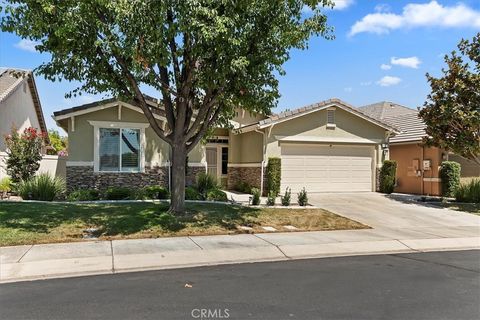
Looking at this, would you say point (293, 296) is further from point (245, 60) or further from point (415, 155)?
point (415, 155)

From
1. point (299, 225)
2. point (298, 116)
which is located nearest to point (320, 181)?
point (298, 116)

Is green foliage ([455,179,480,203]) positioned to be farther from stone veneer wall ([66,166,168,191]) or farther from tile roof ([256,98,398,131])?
stone veneer wall ([66,166,168,191])

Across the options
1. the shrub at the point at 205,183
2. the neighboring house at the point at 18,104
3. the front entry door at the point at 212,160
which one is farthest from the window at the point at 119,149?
the front entry door at the point at 212,160

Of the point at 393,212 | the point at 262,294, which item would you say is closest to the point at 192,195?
the point at 393,212

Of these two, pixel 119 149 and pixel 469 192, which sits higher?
pixel 119 149

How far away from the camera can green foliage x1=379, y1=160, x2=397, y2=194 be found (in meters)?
21.1

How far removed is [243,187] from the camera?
21.4 meters

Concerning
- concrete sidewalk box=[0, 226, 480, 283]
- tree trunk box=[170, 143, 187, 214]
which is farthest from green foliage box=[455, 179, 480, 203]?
tree trunk box=[170, 143, 187, 214]

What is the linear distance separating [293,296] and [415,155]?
18.3m

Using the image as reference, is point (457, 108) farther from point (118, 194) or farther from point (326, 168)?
point (118, 194)

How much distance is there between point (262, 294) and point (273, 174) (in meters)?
12.8

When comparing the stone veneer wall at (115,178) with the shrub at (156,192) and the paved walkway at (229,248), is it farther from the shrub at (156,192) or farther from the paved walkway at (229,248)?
the paved walkway at (229,248)

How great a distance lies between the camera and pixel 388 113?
29.2 meters

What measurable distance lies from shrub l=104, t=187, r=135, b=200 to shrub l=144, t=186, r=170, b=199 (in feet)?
1.85
